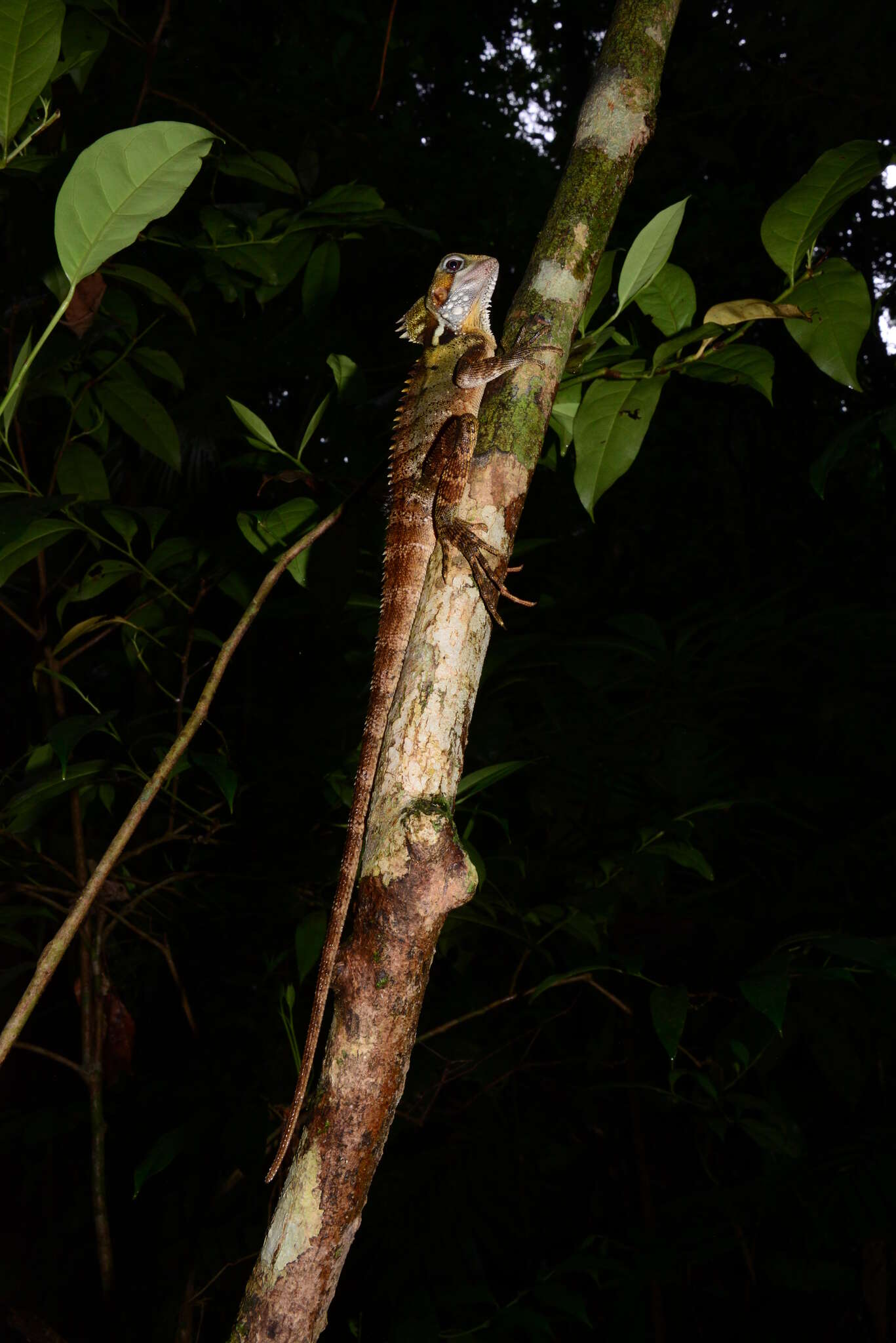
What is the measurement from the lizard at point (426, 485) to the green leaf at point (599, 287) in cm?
17

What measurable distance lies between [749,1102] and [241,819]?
77.5 inches

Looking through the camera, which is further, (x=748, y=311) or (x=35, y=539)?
(x=35, y=539)

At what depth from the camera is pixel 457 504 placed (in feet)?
4.68

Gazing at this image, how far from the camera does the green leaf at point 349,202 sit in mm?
1923

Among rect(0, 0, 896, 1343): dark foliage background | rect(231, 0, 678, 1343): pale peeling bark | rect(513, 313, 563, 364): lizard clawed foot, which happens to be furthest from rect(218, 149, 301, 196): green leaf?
rect(513, 313, 563, 364): lizard clawed foot

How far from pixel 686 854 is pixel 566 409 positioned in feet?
3.39

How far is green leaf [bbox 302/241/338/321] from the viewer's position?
2.13 metres

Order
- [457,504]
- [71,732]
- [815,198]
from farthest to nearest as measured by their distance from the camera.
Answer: [71,732] < [457,504] < [815,198]

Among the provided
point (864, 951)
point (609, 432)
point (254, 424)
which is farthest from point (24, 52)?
point (864, 951)

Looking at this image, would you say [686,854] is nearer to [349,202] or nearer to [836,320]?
[836,320]

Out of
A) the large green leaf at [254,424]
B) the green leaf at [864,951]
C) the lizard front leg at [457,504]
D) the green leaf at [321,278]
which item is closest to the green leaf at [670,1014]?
the green leaf at [864,951]

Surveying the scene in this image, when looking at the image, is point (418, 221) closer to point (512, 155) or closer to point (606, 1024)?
point (512, 155)

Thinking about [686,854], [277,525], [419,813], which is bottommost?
[686,854]

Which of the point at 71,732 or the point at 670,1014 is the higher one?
the point at 71,732
